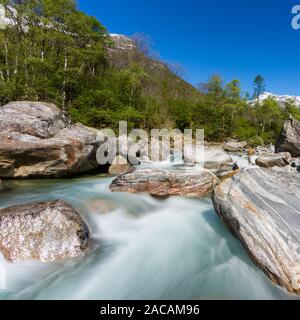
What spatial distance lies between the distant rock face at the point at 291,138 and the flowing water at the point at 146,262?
32.9ft

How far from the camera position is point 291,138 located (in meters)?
13.8

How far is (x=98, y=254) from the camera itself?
421 cm

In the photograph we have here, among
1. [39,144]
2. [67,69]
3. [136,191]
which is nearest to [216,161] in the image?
[136,191]

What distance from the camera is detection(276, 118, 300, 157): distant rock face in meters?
13.6

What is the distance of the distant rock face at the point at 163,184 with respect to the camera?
22.6ft

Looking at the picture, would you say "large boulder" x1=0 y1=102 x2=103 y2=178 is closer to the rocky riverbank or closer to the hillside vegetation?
the rocky riverbank

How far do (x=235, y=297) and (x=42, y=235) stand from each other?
3113 mm

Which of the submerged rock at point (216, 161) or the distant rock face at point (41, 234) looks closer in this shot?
the distant rock face at point (41, 234)

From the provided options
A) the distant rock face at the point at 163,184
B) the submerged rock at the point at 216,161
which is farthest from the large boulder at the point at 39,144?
the submerged rock at the point at 216,161

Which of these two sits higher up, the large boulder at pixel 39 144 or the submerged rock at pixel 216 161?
the large boulder at pixel 39 144

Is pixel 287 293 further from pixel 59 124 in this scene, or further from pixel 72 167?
pixel 59 124

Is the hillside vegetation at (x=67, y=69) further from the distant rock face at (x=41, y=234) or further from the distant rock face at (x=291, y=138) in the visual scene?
the distant rock face at (x=41, y=234)

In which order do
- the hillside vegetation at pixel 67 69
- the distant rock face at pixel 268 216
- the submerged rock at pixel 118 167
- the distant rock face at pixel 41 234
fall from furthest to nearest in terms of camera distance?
the hillside vegetation at pixel 67 69, the submerged rock at pixel 118 167, the distant rock face at pixel 41 234, the distant rock face at pixel 268 216
